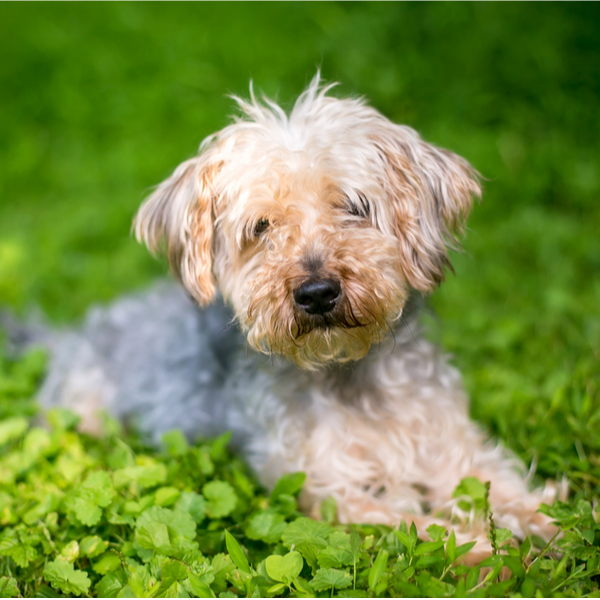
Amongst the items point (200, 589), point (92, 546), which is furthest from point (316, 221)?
point (92, 546)

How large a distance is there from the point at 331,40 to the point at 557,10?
2340 mm

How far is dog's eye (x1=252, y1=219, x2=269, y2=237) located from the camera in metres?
2.67

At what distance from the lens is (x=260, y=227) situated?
269 centimetres

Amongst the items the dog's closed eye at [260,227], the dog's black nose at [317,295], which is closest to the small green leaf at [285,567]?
the dog's black nose at [317,295]

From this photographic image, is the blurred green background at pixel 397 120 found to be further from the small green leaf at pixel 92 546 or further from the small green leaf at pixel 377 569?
the small green leaf at pixel 92 546

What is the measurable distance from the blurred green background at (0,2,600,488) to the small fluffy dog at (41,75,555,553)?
62 cm

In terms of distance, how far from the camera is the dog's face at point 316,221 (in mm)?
2453

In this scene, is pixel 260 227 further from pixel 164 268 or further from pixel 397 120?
pixel 397 120

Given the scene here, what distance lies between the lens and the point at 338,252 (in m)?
2.46

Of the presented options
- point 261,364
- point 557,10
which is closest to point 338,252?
point 261,364

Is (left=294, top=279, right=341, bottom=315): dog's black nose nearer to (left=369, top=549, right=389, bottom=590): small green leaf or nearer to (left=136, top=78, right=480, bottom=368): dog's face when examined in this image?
(left=136, top=78, right=480, bottom=368): dog's face

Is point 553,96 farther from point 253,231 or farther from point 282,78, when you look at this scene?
point 253,231

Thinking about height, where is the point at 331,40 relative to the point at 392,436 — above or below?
above

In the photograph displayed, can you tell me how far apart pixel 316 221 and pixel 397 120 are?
14.1 ft
